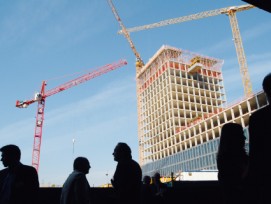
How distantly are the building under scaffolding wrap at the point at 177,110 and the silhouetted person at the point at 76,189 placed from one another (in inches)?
2196

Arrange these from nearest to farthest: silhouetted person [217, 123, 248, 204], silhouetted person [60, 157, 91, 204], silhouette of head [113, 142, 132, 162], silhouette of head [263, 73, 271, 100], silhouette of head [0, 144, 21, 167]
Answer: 1. silhouette of head [263, 73, 271, 100]
2. silhouetted person [217, 123, 248, 204]
3. silhouette of head [0, 144, 21, 167]
4. silhouetted person [60, 157, 91, 204]
5. silhouette of head [113, 142, 132, 162]

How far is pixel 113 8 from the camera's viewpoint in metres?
86.6

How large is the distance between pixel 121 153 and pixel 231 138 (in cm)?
180

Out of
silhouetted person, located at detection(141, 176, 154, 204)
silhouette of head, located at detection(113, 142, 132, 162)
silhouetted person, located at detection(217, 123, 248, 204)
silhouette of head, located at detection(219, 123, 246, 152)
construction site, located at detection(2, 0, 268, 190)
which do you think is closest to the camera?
silhouetted person, located at detection(217, 123, 248, 204)

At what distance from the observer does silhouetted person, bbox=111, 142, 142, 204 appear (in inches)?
163

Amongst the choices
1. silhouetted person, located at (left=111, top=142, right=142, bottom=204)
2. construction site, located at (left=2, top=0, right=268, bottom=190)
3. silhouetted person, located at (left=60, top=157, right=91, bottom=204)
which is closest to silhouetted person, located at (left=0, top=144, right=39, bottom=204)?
silhouetted person, located at (left=60, top=157, right=91, bottom=204)

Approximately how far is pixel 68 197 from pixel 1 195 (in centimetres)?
93

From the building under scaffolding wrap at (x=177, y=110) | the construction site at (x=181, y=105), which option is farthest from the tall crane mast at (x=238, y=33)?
the building under scaffolding wrap at (x=177, y=110)

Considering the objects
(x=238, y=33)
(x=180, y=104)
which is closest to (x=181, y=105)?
(x=180, y=104)

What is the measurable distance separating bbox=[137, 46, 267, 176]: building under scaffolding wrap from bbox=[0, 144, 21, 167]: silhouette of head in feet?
185

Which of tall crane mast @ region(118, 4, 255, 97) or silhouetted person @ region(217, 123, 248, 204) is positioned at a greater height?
tall crane mast @ region(118, 4, 255, 97)

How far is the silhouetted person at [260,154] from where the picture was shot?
2.01 meters

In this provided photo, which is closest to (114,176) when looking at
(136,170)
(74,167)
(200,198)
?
(136,170)

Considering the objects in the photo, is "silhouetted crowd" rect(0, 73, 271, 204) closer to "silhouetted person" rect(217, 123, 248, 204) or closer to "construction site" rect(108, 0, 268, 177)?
"silhouetted person" rect(217, 123, 248, 204)
